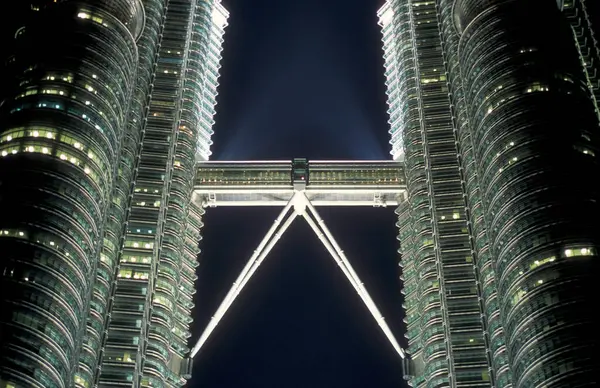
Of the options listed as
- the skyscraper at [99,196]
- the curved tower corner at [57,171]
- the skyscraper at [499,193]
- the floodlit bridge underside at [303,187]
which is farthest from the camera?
the floodlit bridge underside at [303,187]

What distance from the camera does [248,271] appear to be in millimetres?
163875

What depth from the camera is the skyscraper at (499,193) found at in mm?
110875

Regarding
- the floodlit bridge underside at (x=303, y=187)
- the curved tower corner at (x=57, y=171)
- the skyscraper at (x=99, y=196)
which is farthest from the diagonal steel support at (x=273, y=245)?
the curved tower corner at (x=57, y=171)

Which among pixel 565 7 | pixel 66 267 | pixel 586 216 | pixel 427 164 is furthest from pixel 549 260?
pixel 565 7

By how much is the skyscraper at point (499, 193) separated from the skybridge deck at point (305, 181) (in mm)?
4645

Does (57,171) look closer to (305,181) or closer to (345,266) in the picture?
(305,181)

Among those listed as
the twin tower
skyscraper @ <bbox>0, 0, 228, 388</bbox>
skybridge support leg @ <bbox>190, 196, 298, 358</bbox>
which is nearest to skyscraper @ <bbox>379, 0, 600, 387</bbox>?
the twin tower

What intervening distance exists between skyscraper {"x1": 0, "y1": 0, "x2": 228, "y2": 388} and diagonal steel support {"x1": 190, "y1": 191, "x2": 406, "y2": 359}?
728cm

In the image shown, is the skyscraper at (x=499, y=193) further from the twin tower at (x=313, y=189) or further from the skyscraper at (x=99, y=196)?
the skyscraper at (x=99, y=196)

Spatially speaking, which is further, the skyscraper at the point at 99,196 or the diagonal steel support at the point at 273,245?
the diagonal steel support at the point at 273,245

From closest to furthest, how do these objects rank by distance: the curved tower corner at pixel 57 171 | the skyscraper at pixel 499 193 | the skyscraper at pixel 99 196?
1. the curved tower corner at pixel 57 171
2. the skyscraper at pixel 499 193
3. the skyscraper at pixel 99 196

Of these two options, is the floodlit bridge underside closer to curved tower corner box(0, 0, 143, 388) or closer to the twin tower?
the twin tower

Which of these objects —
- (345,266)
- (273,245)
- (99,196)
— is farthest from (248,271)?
(99,196)

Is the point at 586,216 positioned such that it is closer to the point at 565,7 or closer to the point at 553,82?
the point at 553,82
